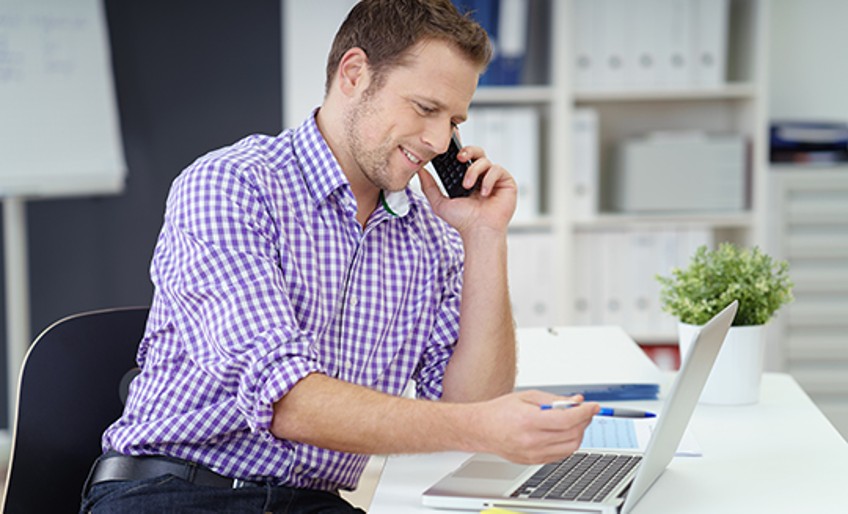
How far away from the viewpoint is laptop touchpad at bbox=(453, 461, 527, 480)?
1.28m

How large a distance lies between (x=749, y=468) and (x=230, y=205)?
745 millimetres

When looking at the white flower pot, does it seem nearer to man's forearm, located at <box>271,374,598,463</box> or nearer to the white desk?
the white desk

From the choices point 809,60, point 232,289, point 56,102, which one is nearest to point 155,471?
point 232,289

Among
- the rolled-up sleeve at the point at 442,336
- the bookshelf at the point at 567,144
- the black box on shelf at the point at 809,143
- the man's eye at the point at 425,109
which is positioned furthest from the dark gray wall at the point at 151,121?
the man's eye at the point at 425,109

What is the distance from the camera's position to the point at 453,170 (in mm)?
1753

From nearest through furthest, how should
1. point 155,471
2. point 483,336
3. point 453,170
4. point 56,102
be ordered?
1. point 155,471
2. point 483,336
3. point 453,170
4. point 56,102

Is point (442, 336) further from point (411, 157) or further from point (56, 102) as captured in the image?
point (56, 102)

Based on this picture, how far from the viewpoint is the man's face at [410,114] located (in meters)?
1.54

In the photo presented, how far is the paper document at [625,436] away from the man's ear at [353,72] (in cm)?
60

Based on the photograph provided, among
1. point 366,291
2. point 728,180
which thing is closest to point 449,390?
point 366,291

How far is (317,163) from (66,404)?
49 centimetres

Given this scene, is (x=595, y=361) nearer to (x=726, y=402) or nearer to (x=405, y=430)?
(x=726, y=402)

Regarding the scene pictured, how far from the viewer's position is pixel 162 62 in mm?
3580

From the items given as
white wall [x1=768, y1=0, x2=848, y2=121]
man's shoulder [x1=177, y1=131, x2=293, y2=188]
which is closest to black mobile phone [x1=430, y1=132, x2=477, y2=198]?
man's shoulder [x1=177, y1=131, x2=293, y2=188]
